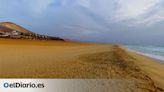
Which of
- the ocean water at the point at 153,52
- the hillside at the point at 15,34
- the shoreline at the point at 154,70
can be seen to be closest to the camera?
the shoreline at the point at 154,70

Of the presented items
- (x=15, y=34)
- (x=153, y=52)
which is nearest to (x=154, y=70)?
(x=153, y=52)

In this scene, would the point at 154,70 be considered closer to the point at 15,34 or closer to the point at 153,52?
the point at 153,52

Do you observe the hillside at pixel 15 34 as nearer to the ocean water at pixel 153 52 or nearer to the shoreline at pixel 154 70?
the ocean water at pixel 153 52

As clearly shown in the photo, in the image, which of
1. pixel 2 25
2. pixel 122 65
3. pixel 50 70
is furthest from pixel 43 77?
pixel 2 25

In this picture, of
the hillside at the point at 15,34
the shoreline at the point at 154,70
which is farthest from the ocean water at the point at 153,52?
the hillside at the point at 15,34

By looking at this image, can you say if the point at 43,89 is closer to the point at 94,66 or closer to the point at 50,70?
the point at 50,70

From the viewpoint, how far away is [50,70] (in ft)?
20.1

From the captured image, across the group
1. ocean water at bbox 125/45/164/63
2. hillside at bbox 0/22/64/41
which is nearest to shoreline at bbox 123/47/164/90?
ocean water at bbox 125/45/164/63

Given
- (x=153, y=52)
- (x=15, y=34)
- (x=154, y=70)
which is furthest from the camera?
(x=15, y=34)

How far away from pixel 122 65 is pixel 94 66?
749mm

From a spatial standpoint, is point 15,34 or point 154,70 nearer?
point 154,70

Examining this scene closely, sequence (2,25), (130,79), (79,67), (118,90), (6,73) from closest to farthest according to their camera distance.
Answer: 1. (118,90)
2. (130,79)
3. (6,73)
4. (79,67)
5. (2,25)

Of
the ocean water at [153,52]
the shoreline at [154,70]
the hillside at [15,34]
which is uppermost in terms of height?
the hillside at [15,34]

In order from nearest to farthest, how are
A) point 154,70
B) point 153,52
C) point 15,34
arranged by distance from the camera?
point 154,70 → point 153,52 → point 15,34
